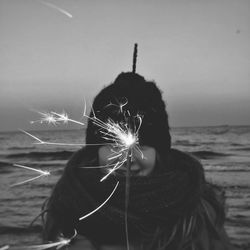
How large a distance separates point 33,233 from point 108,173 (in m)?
4.44

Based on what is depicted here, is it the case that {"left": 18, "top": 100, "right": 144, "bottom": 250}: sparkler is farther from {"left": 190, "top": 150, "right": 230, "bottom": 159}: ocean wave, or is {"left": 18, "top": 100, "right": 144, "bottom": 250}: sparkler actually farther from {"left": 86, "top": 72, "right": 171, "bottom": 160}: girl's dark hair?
{"left": 190, "top": 150, "right": 230, "bottom": 159}: ocean wave

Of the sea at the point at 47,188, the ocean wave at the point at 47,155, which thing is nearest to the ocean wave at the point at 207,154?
the sea at the point at 47,188

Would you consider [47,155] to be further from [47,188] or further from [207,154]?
[47,188]

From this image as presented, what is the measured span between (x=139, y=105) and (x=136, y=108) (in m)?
0.02

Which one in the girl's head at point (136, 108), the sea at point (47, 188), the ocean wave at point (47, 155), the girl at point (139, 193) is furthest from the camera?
the ocean wave at point (47, 155)

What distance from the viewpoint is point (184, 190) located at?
4.82 ft

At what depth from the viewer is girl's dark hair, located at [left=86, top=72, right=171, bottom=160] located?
1.55 m

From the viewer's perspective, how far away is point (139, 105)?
1.56 metres

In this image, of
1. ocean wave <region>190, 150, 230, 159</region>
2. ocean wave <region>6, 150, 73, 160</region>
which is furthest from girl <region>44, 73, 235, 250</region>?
ocean wave <region>6, 150, 73, 160</region>

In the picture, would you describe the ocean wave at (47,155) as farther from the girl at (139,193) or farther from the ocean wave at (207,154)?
the girl at (139,193)

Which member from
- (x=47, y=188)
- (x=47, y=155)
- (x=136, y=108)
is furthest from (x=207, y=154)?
(x=136, y=108)

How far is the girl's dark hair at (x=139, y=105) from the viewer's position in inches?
61.1

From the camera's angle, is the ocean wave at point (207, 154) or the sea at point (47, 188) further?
the ocean wave at point (207, 154)

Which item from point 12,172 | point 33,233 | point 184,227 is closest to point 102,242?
point 184,227
